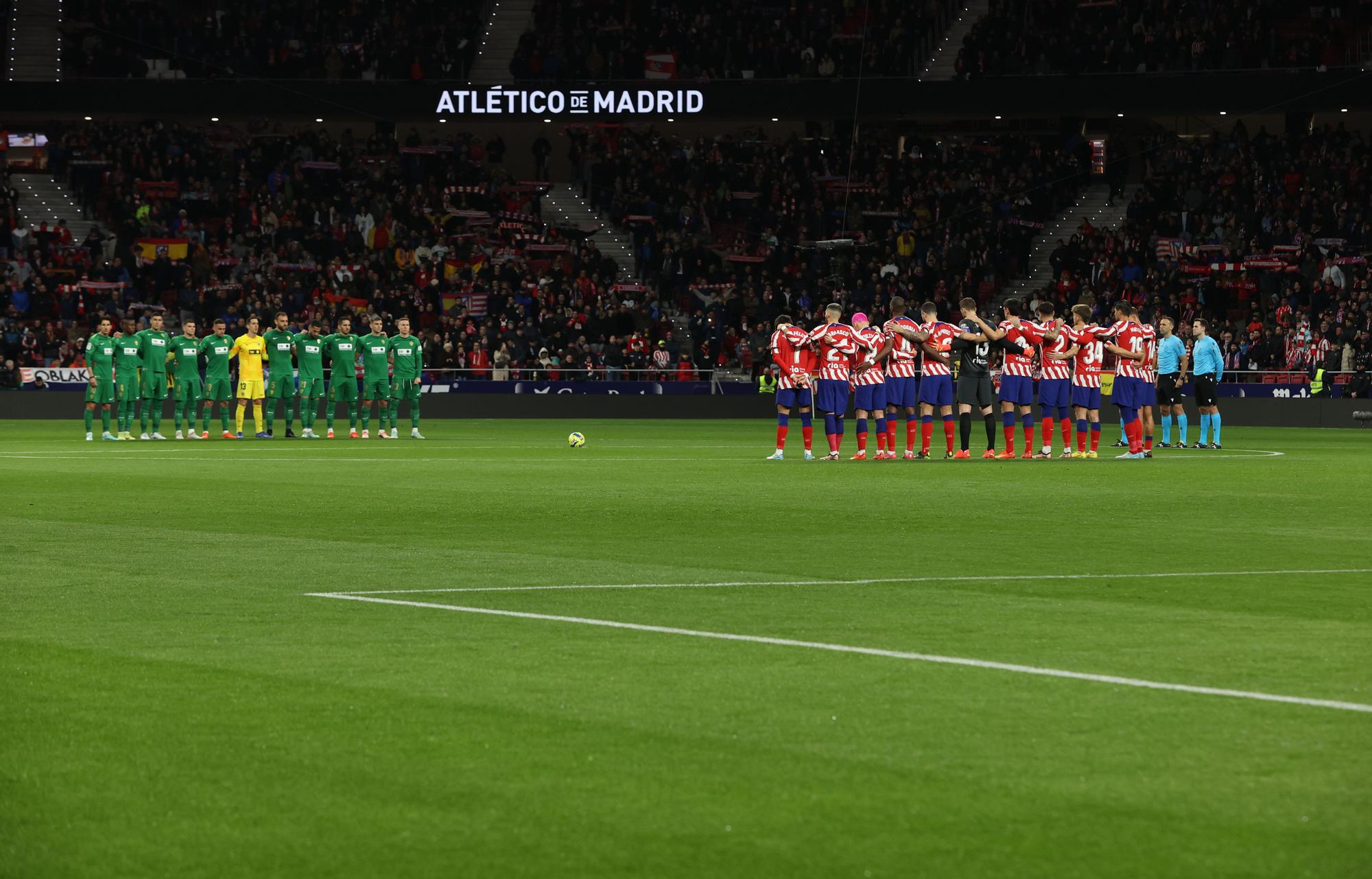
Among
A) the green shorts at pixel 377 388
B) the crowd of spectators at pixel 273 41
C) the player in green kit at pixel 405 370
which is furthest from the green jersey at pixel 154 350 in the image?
the crowd of spectators at pixel 273 41

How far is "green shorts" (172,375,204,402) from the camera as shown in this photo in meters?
35.2

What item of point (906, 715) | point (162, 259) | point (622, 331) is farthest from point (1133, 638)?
point (162, 259)

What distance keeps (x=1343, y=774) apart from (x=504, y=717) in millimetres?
3058

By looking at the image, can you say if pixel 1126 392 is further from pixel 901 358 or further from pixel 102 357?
pixel 102 357

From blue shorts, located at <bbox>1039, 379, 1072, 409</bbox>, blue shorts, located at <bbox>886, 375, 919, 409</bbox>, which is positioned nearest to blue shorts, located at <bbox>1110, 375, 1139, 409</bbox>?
blue shorts, located at <bbox>1039, 379, 1072, 409</bbox>

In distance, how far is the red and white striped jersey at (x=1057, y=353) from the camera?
89.7ft

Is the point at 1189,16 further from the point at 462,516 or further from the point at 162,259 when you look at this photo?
the point at 462,516

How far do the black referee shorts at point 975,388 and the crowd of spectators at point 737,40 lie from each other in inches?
1172

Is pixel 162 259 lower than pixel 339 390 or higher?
higher

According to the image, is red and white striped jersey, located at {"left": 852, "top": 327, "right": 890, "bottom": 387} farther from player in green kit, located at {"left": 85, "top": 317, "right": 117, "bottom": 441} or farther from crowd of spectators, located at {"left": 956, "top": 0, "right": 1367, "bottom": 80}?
crowd of spectators, located at {"left": 956, "top": 0, "right": 1367, "bottom": 80}

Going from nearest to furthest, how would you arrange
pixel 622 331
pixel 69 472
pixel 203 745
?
pixel 203 745, pixel 69 472, pixel 622 331

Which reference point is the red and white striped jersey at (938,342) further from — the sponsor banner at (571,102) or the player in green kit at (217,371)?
the sponsor banner at (571,102)

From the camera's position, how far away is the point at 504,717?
7004 mm

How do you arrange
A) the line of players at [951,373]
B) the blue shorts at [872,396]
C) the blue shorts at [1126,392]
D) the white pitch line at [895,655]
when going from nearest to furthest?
the white pitch line at [895,655] → the line of players at [951,373] → the blue shorts at [872,396] → the blue shorts at [1126,392]
